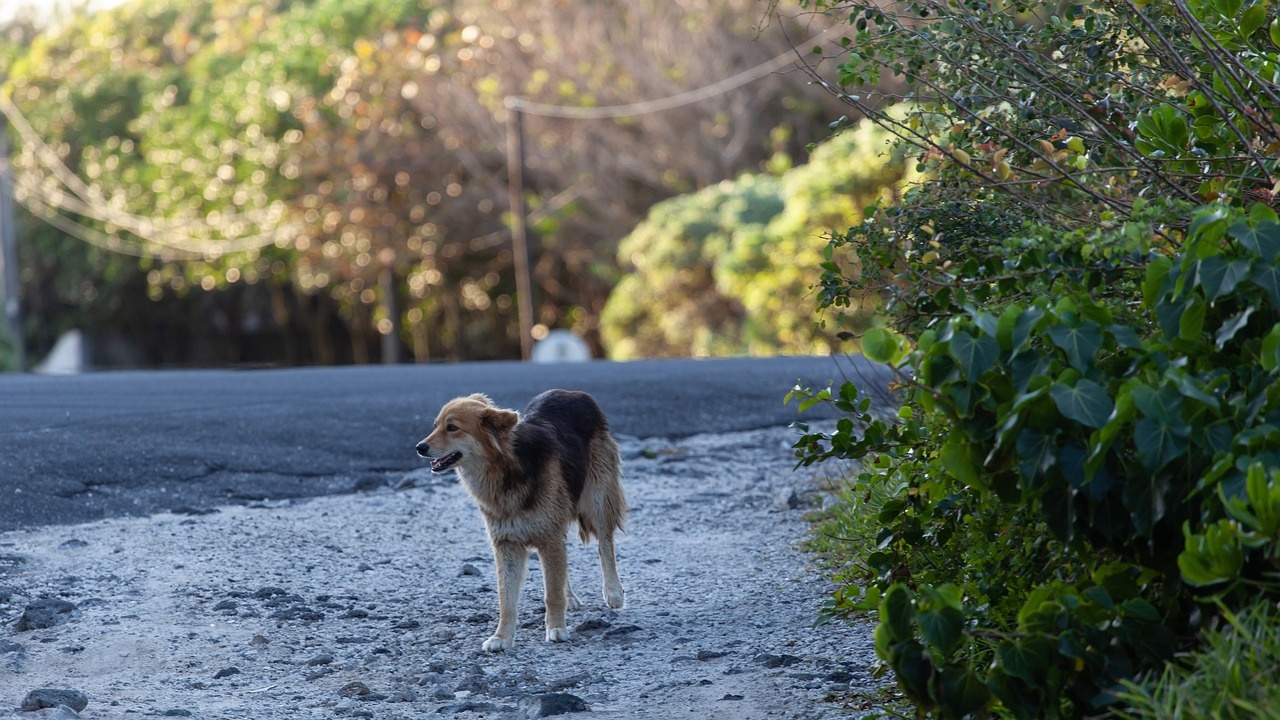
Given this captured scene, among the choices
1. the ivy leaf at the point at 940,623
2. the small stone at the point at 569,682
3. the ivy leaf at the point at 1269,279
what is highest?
the ivy leaf at the point at 1269,279

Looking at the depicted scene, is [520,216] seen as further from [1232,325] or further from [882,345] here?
[1232,325]

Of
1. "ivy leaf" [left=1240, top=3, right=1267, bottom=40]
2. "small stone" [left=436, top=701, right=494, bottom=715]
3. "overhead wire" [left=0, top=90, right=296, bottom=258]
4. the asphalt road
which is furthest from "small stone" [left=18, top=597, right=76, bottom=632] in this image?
"overhead wire" [left=0, top=90, right=296, bottom=258]

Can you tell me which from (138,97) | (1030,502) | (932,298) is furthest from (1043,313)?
(138,97)

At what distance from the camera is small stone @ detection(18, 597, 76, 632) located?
5754 mm

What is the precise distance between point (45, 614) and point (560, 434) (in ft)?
7.11

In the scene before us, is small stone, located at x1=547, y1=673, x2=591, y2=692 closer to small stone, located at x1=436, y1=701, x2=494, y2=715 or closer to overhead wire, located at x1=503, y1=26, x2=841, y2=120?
small stone, located at x1=436, y1=701, x2=494, y2=715

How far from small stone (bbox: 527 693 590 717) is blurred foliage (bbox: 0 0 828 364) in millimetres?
23101

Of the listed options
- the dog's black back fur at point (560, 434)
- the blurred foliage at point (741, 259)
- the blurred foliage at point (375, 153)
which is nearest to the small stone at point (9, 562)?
the dog's black back fur at point (560, 434)

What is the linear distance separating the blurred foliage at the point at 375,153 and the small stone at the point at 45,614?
22.4m

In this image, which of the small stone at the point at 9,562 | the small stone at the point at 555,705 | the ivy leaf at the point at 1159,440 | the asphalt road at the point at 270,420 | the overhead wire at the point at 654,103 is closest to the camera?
the ivy leaf at the point at 1159,440

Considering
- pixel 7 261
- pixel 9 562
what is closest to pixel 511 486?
pixel 9 562

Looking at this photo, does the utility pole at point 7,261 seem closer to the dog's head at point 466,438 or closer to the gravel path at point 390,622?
the gravel path at point 390,622

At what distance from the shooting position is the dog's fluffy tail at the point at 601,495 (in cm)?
660

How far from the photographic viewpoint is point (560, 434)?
253 inches
